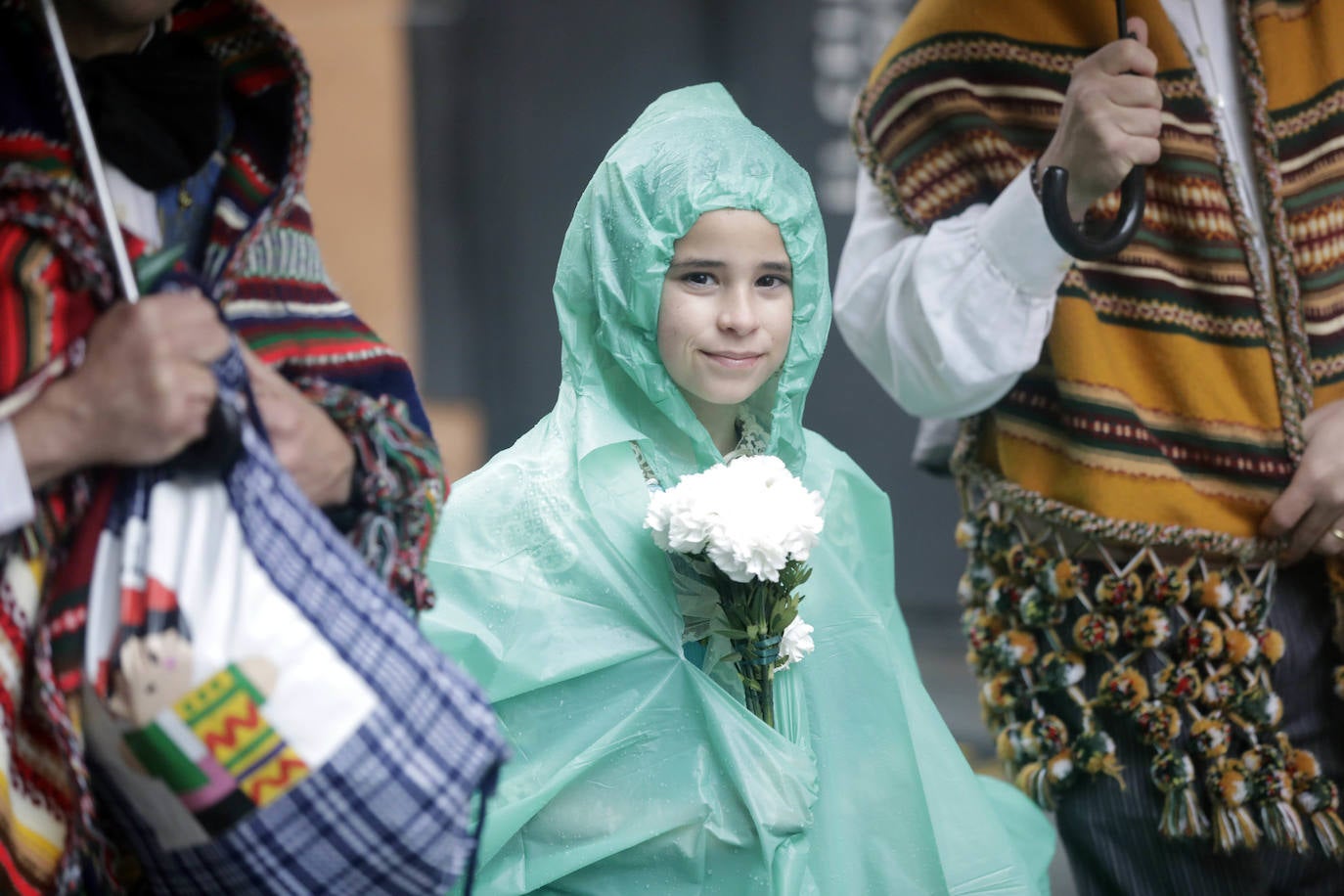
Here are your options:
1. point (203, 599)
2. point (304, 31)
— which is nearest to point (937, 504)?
point (304, 31)

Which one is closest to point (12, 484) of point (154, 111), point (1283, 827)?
point (154, 111)

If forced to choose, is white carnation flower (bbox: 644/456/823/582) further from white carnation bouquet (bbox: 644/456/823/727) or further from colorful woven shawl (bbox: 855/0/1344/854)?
colorful woven shawl (bbox: 855/0/1344/854)

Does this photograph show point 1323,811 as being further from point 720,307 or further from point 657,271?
point 657,271

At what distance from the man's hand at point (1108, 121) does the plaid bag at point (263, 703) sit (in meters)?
1.19

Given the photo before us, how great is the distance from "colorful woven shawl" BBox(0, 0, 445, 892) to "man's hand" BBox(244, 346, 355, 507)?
0.03 m

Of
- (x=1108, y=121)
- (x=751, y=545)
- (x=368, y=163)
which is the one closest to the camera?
(x=751, y=545)

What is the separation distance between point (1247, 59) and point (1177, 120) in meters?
0.15

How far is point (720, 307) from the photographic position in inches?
82.9

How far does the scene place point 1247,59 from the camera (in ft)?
7.30

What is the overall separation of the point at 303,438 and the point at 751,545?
68 centimetres

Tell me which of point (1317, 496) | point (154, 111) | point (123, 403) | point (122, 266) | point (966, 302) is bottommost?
point (1317, 496)

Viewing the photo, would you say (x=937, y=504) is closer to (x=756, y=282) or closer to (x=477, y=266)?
(x=477, y=266)

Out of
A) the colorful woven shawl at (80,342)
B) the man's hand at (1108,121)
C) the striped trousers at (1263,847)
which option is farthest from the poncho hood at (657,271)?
the striped trousers at (1263,847)

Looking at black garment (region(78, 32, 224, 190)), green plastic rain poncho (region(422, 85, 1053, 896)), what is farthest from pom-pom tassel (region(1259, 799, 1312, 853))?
black garment (region(78, 32, 224, 190))
